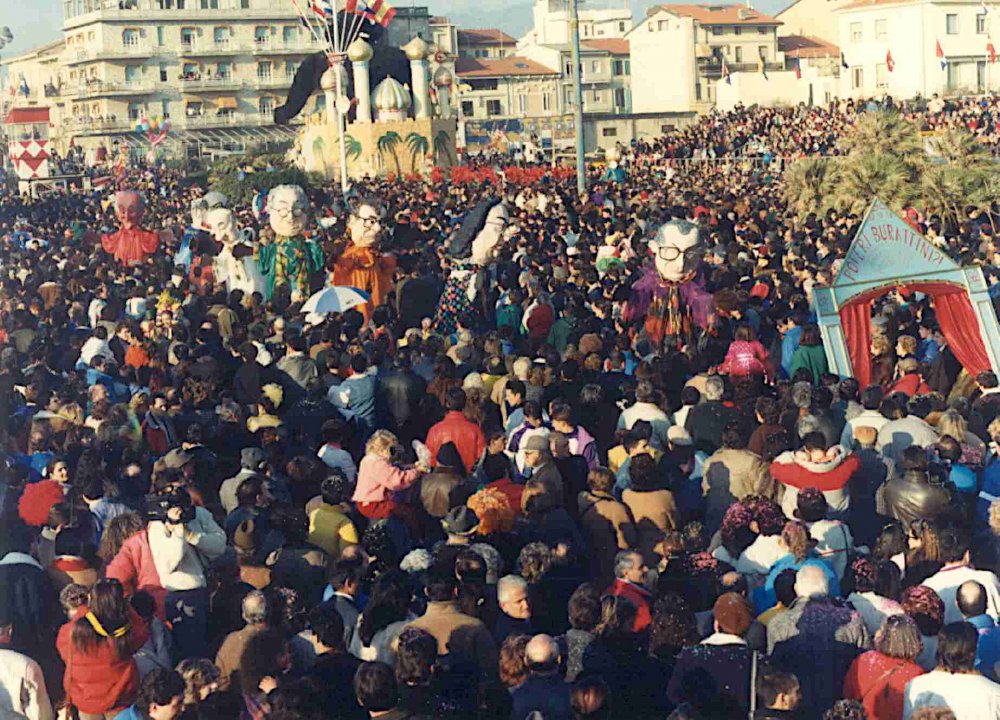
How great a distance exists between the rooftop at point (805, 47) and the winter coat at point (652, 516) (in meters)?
53.8

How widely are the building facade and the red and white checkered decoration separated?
41510 millimetres

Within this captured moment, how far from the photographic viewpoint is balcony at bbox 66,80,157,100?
67.0 m

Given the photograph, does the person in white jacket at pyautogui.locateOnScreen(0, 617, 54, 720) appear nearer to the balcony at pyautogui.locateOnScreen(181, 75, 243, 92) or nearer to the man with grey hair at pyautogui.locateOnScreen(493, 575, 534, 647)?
the man with grey hair at pyautogui.locateOnScreen(493, 575, 534, 647)

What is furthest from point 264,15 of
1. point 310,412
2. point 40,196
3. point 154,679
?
point 154,679

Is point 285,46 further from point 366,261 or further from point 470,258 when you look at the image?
point 470,258

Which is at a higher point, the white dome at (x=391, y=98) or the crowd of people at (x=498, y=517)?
the white dome at (x=391, y=98)

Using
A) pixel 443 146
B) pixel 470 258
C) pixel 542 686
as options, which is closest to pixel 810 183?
pixel 470 258

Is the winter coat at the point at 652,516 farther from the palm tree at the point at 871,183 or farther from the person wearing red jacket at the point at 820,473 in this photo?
the palm tree at the point at 871,183

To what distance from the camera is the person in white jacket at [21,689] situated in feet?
21.7

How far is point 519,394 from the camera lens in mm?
10328

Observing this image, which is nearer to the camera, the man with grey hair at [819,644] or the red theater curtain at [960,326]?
the man with grey hair at [819,644]

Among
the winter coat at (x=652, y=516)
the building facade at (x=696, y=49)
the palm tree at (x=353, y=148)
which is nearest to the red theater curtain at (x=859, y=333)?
the winter coat at (x=652, y=516)

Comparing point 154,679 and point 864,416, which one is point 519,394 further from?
point 154,679

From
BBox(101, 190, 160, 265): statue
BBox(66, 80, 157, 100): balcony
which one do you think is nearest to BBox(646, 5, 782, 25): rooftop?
BBox(66, 80, 157, 100): balcony
